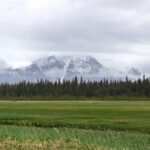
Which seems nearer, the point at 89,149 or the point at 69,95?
the point at 89,149

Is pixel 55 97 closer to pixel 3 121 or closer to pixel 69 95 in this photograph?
pixel 69 95

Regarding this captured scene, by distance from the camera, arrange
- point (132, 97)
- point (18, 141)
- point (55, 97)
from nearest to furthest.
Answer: point (18, 141)
point (132, 97)
point (55, 97)

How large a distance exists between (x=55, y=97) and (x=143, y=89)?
5114cm

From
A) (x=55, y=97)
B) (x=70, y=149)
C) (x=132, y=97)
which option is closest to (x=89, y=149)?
(x=70, y=149)

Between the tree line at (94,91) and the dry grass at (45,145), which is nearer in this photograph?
the dry grass at (45,145)

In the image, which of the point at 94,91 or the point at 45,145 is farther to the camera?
the point at 94,91

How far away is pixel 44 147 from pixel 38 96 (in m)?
176

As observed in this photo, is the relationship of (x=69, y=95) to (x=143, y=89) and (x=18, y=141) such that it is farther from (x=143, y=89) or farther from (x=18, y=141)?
(x=18, y=141)

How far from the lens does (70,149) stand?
15172 millimetres

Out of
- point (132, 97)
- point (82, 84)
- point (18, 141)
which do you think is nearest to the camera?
point (18, 141)

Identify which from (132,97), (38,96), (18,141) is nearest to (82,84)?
(38,96)

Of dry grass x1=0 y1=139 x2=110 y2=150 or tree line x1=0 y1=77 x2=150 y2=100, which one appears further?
tree line x1=0 y1=77 x2=150 y2=100

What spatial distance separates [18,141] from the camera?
17062mm

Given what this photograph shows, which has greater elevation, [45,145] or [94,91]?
[45,145]
